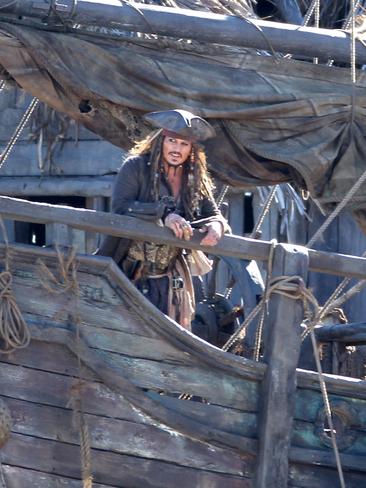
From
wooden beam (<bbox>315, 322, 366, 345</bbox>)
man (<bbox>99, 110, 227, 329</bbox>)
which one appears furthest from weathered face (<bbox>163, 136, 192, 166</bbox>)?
wooden beam (<bbox>315, 322, 366, 345</bbox>)

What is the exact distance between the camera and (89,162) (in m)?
13.8

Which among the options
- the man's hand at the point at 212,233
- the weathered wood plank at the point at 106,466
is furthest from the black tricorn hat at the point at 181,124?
the weathered wood plank at the point at 106,466

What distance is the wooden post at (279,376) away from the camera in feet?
24.1

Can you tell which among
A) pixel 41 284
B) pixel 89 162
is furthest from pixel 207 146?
pixel 89 162

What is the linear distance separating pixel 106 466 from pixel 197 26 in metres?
2.57

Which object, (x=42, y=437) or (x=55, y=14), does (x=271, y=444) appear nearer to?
(x=42, y=437)

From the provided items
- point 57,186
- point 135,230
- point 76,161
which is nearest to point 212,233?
point 135,230

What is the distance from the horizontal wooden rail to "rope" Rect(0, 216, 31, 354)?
0.42 feet

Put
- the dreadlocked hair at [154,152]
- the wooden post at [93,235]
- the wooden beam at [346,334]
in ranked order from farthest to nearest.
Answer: the wooden post at [93,235] < the wooden beam at [346,334] < the dreadlocked hair at [154,152]

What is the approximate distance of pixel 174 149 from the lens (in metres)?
7.78

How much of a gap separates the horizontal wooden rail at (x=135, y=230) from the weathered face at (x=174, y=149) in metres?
0.54

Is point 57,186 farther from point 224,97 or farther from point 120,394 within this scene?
point 120,394

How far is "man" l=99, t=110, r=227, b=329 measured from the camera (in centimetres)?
773

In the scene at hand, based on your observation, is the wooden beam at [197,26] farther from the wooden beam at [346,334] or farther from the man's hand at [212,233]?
the man's hand at [212,233]
